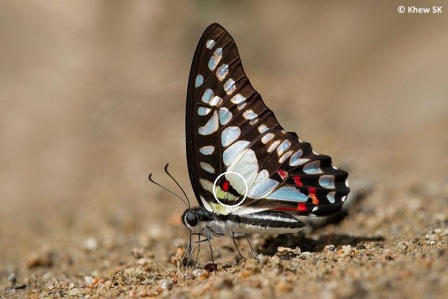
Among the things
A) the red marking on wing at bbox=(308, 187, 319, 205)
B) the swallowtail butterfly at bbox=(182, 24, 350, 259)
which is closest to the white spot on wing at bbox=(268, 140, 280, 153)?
the swallowtail butterfly at bbox=(182, 24, 350, 259)

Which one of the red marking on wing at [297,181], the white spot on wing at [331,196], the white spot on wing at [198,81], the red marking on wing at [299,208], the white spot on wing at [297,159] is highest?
the white spot on wing at [198,81]

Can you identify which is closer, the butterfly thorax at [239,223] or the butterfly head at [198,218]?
the butterfly thorax at [239,223]

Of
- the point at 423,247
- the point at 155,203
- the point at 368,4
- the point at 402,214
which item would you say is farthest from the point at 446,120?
the point at 423,247

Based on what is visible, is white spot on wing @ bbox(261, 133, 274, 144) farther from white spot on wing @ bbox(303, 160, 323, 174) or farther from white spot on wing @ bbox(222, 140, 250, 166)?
white spot on wing @ bbox(303, 160, 323, 174)

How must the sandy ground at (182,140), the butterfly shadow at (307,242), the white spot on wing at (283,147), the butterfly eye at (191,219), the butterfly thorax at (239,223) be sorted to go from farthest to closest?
the butterfly shadow at (307,242) < the white spot on wing at (283,147) < the butterfly eye at (191,219) < the butterfly thorax at (239,223) < the sandy ground at (182,140)

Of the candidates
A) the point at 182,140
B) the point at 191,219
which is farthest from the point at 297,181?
the point at 182,140

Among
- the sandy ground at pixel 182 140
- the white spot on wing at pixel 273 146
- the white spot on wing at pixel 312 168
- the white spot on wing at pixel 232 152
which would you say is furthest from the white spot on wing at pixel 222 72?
the sandy ground at pixel 182 140

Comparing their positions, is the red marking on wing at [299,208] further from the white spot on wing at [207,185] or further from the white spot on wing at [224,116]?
the white spot on wing at [224,116]

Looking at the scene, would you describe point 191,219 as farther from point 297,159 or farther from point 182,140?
point 182,140
